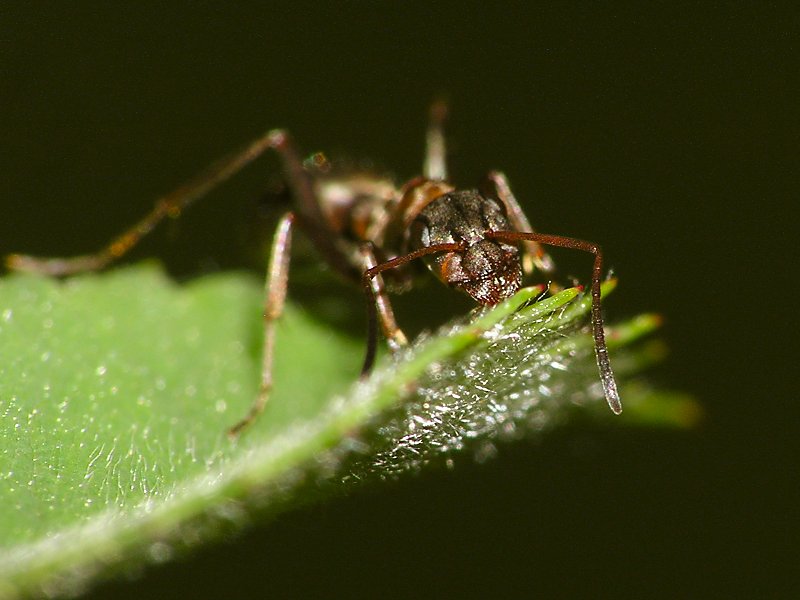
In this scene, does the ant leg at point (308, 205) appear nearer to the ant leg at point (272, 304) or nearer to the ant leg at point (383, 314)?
the ant leg at point (272, 304)

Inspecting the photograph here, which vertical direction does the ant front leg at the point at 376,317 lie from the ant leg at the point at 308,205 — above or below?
below

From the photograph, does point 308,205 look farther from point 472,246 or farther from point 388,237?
point 472,246

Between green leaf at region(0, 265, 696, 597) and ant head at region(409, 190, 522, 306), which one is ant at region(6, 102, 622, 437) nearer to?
ant head at region(409, 190, 522, 306)

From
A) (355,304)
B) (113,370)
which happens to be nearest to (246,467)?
(113,370)

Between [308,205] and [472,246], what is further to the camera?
[308,205]

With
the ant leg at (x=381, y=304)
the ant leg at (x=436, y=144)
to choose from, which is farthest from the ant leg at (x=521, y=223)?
the ant leg at (x=436, y=144)

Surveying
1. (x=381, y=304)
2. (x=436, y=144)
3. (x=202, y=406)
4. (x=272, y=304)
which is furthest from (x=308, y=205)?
(x=202, y=406)
